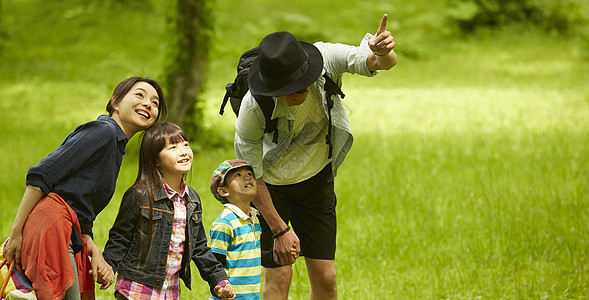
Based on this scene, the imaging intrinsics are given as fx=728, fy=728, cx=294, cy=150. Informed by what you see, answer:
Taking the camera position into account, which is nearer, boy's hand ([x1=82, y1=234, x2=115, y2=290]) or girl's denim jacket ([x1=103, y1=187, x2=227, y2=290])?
boy's hand ([x1=82, y1=234, x2=115, y2=290])

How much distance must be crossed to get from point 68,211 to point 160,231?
1.63ft

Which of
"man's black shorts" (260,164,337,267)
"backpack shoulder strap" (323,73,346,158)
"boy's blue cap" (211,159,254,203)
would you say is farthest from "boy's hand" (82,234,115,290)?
"backpack shoulder strap" (323,73,346,158)

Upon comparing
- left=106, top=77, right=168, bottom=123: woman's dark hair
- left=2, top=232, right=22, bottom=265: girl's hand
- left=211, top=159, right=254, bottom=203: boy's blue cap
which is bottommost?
left=211, top=159, right=254, bottom=203: boy's blue cap

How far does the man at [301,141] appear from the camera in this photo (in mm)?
3504

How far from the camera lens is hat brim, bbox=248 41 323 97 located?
347cm

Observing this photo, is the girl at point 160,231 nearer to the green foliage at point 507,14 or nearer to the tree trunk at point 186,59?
the tree trunk at point 186,59

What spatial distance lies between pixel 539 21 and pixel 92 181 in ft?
81.7

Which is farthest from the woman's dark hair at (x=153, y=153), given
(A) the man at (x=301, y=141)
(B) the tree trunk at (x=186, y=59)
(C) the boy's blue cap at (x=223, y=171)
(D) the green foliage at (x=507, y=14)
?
(D) the green foliage at (x=507, y=14)

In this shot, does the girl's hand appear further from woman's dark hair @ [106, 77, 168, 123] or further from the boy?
the boy

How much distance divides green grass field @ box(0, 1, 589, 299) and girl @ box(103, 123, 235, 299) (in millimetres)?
1084

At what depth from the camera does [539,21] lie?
25.6m

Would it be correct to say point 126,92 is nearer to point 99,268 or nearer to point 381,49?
point 99,268

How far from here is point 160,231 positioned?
3.38m

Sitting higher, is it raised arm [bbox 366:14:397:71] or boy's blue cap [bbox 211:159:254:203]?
raised arm [bbox 366:14:397:71]
